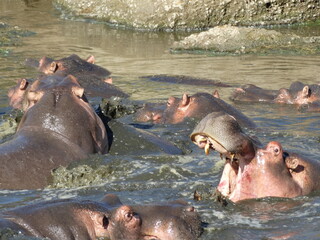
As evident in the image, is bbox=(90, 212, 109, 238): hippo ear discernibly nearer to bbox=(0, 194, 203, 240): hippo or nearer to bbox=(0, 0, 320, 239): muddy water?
bbox=(0, 194, 203, 240): hippo

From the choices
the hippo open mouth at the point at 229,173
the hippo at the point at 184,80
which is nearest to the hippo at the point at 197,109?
the hippo at the point at 184,80

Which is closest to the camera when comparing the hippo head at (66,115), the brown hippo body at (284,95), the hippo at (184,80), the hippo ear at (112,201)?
the hippo ear at (112,201)

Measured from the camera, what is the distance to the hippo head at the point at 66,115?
604cm

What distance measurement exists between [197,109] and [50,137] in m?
2.13

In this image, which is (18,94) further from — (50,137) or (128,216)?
(128,216)

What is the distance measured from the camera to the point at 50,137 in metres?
5.93

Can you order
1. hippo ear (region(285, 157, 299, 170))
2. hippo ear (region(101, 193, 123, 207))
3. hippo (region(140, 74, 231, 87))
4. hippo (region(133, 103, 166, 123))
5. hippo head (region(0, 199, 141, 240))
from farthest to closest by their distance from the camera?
hippo (region(140, 74, 231, 87)), hippo (region(133, 103, 166, 123)), hippo ear (region(285, 157, 299, 170)), hippo ear (region(101, 193, 123, 207)), hippo head (region(0, 199, 141, 240))

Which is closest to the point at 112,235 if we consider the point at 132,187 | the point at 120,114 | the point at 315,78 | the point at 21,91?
the point at 132,187

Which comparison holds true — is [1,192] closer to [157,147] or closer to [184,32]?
[157,147]

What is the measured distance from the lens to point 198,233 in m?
4.36

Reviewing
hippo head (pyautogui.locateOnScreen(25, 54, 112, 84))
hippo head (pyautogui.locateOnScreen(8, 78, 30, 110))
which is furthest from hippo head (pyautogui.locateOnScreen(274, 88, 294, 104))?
hippo head (pyautogui.locateOnScreen(8, 78, 30, 110))

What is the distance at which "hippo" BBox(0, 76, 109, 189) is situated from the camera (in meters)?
5.56

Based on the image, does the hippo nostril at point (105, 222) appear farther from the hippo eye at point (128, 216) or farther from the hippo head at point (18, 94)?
the hippo head at point (18, 94)

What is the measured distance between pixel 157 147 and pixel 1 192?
160 cm
